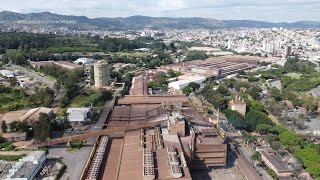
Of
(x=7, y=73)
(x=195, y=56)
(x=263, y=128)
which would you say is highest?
(x=195, y=56)

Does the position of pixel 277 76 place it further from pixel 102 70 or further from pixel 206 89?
pixel 102 70

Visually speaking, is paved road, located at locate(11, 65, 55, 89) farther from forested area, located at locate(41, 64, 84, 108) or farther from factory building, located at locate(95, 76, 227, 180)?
factory building, located at locate(95, 76, 227, 180)

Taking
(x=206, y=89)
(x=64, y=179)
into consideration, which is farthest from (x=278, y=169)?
(x=206, y=89)

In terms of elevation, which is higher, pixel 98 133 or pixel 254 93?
pixel 98 133

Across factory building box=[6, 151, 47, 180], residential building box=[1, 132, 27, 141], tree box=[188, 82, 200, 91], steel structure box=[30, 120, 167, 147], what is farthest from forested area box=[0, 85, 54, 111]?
tree box=[188, 82, 200, 91]

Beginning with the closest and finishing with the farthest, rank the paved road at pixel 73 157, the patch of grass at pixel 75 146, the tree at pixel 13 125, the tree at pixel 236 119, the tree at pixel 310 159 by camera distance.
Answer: the paved road at pixel 73 157 < the tree at pixel 310 159 < the patch of grass at pixel 75 146 < the tree at pixel 13 125 < the tree at pixel 236 119

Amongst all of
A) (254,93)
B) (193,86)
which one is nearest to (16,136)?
(193,86)

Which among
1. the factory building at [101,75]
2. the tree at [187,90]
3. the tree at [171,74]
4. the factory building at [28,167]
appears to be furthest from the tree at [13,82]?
the tree at [171,74]

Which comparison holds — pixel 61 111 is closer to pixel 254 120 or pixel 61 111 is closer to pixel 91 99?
pixel 91 99

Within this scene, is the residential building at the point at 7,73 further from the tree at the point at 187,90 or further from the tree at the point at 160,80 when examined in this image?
the tree at the point at 187,90

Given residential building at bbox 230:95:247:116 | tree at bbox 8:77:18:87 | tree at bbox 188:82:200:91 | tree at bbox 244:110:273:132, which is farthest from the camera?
tree at bbox 188:82:200:91
